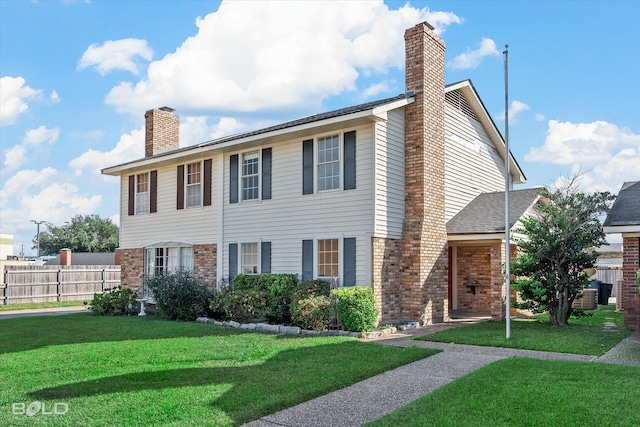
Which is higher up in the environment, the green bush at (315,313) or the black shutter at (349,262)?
the black shutter at (349,262)

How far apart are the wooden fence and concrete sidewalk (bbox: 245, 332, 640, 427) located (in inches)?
774

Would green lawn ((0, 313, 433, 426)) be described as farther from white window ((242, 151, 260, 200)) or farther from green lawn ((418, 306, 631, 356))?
white window ((242, 151, 260, 200))

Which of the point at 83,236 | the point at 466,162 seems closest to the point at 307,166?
the point at 466,162

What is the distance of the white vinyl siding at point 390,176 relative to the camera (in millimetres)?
13461

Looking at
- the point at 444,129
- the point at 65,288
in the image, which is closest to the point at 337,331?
the point at 444,129

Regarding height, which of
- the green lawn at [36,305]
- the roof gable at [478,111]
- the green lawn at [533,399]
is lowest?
the green lawn at [36,305]

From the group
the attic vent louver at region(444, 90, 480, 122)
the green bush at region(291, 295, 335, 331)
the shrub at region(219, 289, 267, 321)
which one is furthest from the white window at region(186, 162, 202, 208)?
the attic vent louver at region(444, 90, 480, 122)

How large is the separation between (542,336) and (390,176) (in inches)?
207

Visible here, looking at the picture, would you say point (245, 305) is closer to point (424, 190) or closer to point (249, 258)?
point (249, 258)

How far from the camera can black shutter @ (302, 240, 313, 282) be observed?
1442 centimetres

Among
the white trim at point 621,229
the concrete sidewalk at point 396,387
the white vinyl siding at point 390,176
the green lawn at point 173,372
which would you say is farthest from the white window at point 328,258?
the white trim at point 621,229

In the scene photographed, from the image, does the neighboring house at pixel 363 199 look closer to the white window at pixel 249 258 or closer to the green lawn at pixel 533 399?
the white window at pixel 249 258

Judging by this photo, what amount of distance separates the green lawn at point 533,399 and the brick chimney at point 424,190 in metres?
6.05

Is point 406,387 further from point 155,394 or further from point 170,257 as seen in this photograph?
point 170,257
